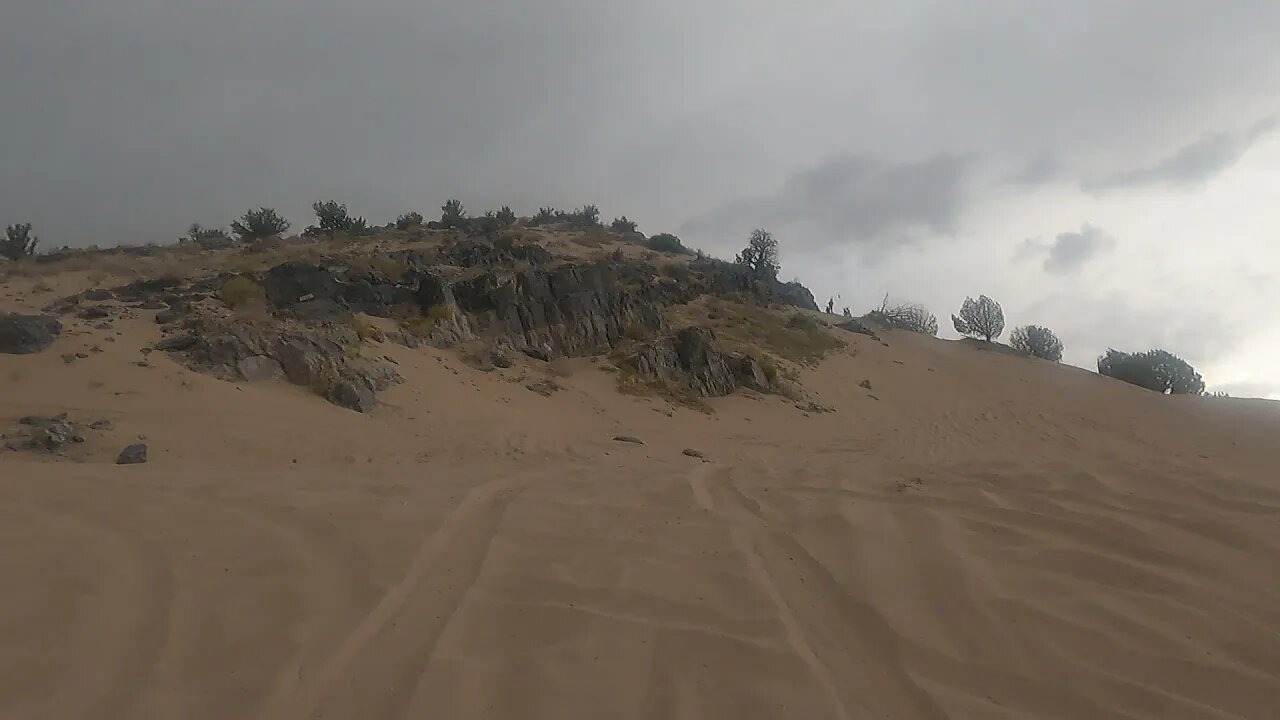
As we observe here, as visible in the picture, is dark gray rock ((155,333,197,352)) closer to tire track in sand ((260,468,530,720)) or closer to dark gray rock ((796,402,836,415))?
tire track in sand ((260,468,530,720))

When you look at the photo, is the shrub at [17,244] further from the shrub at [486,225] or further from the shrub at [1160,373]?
the shrub at [1160,373]

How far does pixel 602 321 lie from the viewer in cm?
1761

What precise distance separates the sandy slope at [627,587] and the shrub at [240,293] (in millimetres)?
5870

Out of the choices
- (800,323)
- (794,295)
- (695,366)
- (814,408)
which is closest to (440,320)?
(695,366)

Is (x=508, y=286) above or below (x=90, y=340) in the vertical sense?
above

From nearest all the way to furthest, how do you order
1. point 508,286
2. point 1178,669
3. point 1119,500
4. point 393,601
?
point 1178,669 → point 393,601 → point 1119,500 → point 508,286

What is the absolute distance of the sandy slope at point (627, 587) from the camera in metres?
2.74

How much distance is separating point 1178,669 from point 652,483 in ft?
13.8

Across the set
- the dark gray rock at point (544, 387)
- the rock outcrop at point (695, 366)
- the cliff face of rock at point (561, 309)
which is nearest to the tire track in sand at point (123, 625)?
the dark gray rock at point (544, 387)

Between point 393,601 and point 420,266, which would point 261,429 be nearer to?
point 393,601

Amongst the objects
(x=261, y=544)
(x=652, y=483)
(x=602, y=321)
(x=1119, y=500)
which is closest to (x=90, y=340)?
(x=261, y=544)

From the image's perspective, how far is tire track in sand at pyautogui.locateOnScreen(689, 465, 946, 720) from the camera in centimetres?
276

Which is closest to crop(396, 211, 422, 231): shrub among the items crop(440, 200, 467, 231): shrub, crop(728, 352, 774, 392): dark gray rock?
crop(440, 200, 467, 231): shrub

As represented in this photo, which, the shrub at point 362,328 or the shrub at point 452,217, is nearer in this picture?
the shrub at point 362,328
